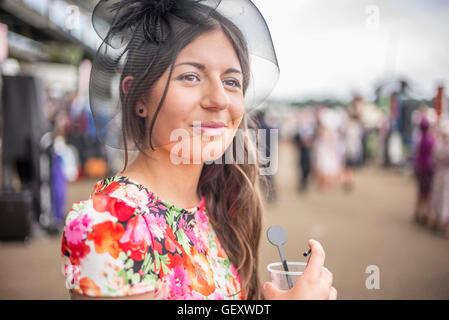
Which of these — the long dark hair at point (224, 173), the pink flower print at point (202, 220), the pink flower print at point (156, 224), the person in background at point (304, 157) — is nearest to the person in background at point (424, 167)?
the person in background at point (304, 157)

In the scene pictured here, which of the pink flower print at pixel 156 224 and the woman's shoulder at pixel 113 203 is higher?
the woman's shoulder at pixel 113 203

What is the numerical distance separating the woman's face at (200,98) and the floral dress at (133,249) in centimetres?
14

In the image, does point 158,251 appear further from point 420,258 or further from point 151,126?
point 420,258

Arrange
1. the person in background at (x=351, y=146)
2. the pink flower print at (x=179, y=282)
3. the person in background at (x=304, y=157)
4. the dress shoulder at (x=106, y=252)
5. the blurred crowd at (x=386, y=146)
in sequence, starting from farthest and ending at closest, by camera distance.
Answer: the person in background at (x=351, y=146), the person in background at (x=304, y=157), the blurred crowd at (x=386, y=146), the pink flower print at (x=179, y=282), the dress shoulder at (x=106, y=252)

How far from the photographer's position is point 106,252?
0.68m

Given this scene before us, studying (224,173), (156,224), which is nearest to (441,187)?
(224,173)

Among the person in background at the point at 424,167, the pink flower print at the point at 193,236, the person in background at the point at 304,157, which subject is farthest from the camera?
the person in background at the point at 304,157

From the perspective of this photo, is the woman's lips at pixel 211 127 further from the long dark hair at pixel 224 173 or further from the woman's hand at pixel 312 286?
the woman's hand at pixel 312 286

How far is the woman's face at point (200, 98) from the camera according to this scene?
796 mm

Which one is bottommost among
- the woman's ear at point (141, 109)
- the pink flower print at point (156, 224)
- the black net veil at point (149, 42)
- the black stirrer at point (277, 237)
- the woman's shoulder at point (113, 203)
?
the black stirrer at point (277, 237)

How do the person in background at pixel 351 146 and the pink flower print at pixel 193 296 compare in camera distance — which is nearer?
the pink flower print at pixel 193 296

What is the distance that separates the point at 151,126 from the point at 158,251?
26 cm
